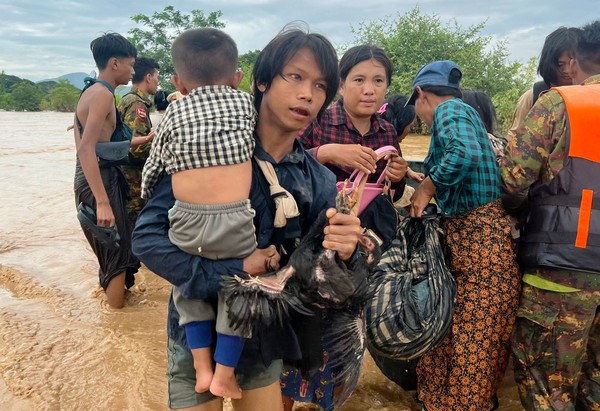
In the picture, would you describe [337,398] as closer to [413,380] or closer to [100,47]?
[413,380]

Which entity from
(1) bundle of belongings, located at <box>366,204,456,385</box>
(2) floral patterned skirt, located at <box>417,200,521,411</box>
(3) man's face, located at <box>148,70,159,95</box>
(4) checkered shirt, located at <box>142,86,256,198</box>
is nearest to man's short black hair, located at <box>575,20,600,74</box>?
(2) floral patterned skirt, located at <box>417,200,521,411</box>

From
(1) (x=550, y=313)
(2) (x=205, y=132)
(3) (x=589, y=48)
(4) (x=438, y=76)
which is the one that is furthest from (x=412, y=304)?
(3) (x=589, y=48)

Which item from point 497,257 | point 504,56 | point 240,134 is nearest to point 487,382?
point 497,257

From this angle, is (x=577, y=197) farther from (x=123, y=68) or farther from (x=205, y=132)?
(x=123, y=68)

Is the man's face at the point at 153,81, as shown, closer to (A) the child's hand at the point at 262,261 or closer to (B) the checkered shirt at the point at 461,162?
(B) the checkered shirt at the point at 461,162

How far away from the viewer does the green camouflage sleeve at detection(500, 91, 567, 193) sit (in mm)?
2033

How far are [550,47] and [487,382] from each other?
75.1 inches

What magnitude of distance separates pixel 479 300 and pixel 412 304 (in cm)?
36

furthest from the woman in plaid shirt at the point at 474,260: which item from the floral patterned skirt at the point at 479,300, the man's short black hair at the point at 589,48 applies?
the man's short black hair at the point at 589,48

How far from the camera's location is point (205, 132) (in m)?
1.35

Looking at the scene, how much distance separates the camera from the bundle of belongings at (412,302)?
211 centimetres

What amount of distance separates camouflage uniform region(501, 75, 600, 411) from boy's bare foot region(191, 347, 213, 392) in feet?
4.91

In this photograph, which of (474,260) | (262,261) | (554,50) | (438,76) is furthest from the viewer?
(554,50)

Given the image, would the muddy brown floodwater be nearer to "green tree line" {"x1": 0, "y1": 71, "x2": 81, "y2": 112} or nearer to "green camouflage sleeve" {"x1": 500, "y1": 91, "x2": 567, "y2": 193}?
"green camouflage sleeve" {"x1": 500, "y1": 91, "x2": 567, "y2": 193}
